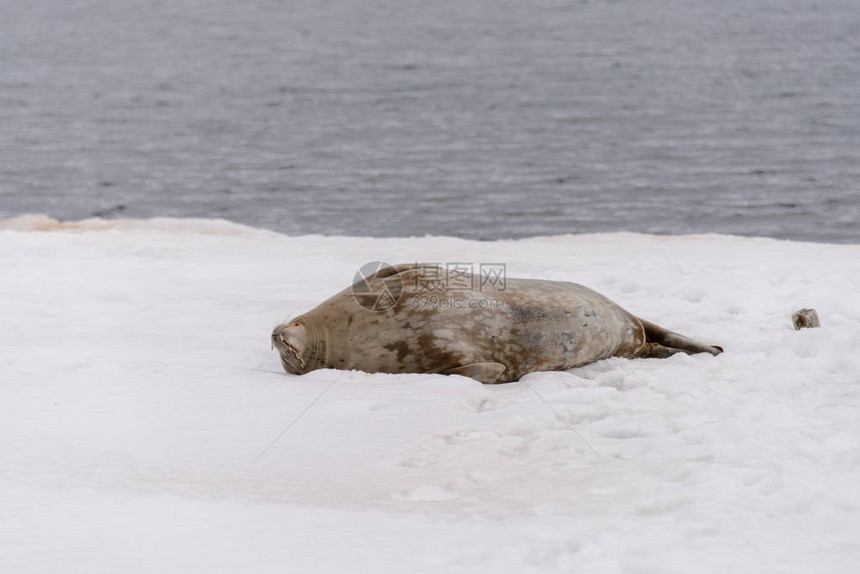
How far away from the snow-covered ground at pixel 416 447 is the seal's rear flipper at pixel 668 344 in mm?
117

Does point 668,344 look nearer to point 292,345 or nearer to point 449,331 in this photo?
point 449,331

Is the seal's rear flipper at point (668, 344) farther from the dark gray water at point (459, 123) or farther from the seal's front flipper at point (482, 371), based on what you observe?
the dark gray water at point (459, 123)

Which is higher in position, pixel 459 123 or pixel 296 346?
pixel 459 123

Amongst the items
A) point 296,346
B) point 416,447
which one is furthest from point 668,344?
point 296,346

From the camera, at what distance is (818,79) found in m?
17.9

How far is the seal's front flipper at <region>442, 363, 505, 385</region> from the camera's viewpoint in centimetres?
401

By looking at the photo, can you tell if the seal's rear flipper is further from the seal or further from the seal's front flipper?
the seal's front flipper

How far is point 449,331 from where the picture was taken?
413cm

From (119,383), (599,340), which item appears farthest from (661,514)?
(119,383)

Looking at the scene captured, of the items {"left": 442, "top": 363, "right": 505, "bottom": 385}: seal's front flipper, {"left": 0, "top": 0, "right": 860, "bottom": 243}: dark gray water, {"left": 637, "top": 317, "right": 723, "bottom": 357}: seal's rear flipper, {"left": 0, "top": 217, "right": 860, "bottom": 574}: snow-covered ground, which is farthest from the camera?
{"left": 0, "top": 0, "right": 860, "bottom": 243}: dark gray water

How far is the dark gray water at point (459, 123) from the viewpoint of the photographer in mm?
10688

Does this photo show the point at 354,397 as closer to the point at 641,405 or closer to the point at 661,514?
the point at 641,405

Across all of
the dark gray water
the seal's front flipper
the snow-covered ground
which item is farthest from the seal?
the dark gray water

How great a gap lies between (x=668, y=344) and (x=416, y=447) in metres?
1.70
